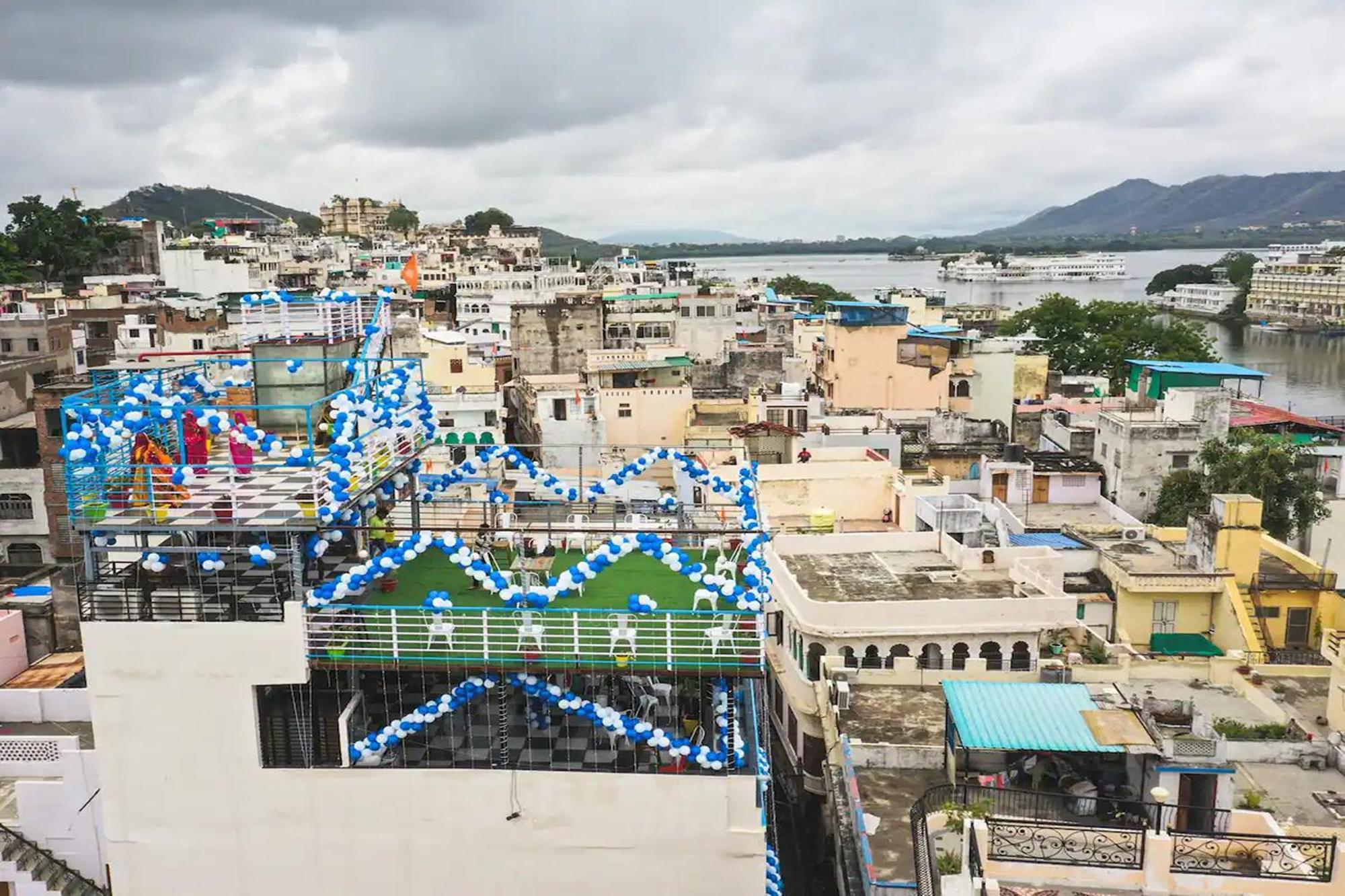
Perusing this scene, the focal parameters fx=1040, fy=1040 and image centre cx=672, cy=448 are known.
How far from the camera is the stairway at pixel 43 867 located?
13305mm

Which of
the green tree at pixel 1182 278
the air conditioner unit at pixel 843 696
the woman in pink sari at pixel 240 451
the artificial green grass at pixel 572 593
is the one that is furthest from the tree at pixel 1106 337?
the green tree at pixel 1182 278

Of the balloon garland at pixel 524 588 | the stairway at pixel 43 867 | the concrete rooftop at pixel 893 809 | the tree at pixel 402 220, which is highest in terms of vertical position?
the tree at pixel 402 220

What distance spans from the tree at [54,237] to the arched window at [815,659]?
70154 mm

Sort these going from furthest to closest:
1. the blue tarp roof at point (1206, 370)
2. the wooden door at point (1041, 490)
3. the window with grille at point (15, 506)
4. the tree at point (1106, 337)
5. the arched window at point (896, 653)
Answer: the tree at point (1106, 337) < the blue tarp roof at point (1206, 370) < the wooden door at point (1041, 490) < the window with grille at point (15, 506) < the arched window at point (896, 653)

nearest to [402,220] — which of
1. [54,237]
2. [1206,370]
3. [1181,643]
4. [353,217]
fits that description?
[353,217]

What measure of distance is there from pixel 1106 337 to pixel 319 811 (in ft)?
197

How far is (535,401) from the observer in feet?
127

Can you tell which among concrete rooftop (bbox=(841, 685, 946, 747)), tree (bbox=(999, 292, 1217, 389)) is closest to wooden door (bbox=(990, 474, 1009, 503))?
concrete rooftop (bbox=(841, 685, 946, 747))

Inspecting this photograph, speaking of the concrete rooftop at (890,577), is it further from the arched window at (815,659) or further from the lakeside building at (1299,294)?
the lakeside building at (1299,294)

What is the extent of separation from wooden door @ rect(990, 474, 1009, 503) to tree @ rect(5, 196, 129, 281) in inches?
2624

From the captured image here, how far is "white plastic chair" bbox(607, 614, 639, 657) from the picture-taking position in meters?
10.6

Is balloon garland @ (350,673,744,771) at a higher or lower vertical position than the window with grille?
higher

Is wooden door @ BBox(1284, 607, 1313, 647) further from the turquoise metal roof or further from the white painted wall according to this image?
the white painted wall

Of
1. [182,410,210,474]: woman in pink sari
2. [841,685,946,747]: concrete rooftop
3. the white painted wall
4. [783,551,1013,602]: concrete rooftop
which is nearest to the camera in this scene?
the white painted wall
